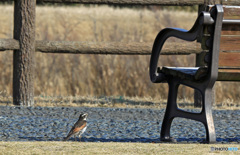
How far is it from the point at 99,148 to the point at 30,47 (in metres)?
3.01

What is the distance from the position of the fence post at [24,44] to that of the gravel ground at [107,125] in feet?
1.20

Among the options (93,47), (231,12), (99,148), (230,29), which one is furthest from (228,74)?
(93,47)

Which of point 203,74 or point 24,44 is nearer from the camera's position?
point 203,74

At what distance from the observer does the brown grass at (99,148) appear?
351cm

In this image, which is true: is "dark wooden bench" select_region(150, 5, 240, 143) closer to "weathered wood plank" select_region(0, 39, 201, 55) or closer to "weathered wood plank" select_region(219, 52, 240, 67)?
"weathered wood plank" select_region(219, 52, 240, 67)

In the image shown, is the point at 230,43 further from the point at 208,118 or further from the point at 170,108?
the point at 170,108

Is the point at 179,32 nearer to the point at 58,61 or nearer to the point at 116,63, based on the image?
the point at 116,63

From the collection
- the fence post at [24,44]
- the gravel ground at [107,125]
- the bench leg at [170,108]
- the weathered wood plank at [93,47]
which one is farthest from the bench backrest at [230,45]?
the fence post at [24,44]

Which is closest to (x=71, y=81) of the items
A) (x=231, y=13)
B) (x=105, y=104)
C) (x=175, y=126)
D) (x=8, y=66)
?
(x=8, y=66)

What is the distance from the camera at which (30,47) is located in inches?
251

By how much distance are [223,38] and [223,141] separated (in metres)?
1.00

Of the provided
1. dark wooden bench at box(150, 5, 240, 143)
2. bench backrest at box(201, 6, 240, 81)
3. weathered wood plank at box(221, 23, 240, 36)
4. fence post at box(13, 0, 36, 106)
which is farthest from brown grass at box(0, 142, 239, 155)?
fence post at box(13, 0, 36, 106)

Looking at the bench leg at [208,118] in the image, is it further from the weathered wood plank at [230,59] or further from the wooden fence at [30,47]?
the wooden fence at [30,47]

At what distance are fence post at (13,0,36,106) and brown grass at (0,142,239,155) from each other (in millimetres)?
2678
